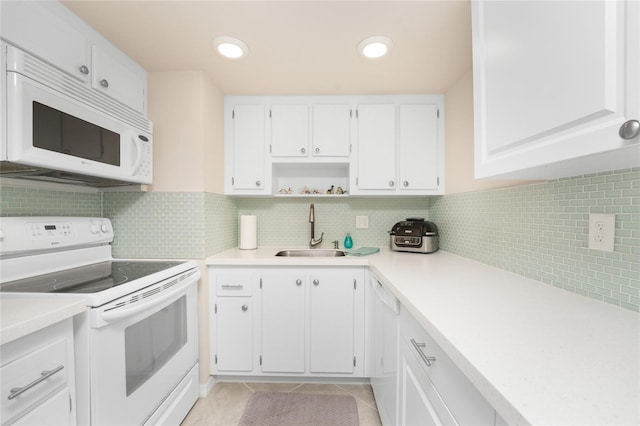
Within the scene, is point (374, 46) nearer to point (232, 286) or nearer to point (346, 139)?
point (346, 139)

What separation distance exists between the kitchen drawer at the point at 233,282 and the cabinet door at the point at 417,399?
109cm

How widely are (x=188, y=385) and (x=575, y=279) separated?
6.70ft

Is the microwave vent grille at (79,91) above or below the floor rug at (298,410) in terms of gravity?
above

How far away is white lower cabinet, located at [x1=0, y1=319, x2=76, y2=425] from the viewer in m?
0.75

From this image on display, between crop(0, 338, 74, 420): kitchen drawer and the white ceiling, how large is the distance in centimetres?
146

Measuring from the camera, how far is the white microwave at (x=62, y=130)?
0.95 m

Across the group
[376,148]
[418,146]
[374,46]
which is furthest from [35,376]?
[418,146]

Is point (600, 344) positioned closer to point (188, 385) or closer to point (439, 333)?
point (439, 333)

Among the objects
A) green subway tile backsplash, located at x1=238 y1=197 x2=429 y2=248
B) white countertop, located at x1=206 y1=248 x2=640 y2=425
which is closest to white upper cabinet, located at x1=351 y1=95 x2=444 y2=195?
green subway tile backsplash, located at x1=238 y1=197 x2=429 y2=248

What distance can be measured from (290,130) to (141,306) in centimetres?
153

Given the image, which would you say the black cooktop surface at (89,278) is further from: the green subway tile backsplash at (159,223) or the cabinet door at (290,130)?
the cabinet door at (290,130)

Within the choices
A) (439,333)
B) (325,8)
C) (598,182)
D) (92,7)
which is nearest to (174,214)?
(92,7)

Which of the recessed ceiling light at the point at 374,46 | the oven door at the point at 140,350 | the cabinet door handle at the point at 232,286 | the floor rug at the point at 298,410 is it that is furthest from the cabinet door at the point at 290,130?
the floor rug at the point at 298,410

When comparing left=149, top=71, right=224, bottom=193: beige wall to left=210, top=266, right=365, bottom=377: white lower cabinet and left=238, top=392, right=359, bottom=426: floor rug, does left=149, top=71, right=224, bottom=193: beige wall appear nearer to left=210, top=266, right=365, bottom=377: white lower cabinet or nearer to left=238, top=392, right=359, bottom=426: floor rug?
left=210, top=266, right=365, bottom=377: white lower cabinet
